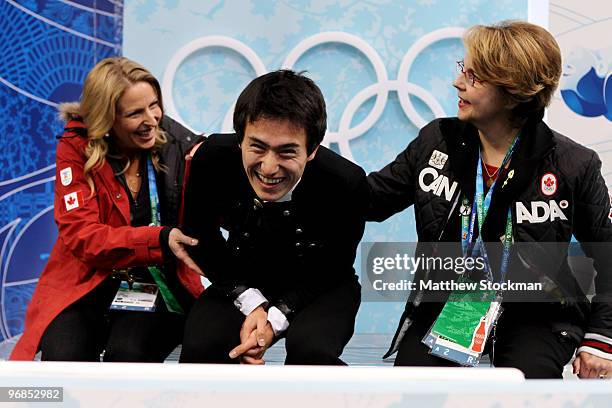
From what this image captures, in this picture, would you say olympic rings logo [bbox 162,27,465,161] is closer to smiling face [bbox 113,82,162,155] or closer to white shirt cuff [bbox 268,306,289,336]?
smiling face [bbox 113,82,162,155]

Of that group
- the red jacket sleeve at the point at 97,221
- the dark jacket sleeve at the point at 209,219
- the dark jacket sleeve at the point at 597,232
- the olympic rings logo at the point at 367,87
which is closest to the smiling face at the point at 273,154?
the dark jacket sleeve at the point at 209,219

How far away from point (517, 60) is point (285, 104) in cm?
70

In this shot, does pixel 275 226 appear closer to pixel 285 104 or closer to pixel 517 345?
pixel 285 104

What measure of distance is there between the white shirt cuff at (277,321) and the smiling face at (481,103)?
0.82 metres

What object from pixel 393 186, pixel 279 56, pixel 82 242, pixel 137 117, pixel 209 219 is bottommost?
pixel 82 242

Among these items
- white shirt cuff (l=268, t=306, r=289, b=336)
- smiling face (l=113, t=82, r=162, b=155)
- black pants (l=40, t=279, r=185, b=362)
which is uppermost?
smiling face (l=113, t=82, r=162, b=155)

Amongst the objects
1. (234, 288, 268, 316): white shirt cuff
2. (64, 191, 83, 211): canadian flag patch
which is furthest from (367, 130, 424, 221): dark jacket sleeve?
(64, 191, 83, 211): canadian flag patch

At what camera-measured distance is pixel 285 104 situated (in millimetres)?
2207

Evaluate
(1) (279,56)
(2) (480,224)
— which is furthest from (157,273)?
(1) (279,56)

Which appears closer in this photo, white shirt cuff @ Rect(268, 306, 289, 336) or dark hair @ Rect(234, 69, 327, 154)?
dark hair @ Rect(234, 69, 327, 154)

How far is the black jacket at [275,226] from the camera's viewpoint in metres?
2.38

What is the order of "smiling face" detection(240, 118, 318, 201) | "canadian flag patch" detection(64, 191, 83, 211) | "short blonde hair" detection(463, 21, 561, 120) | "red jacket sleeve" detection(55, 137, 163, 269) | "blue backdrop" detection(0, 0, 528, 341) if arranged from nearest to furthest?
"smiling face" detection(240, 118, 318, 201)
"short blonde hair" detection(463, 21, 561, 120)
"red jacket sleeve" detection(55, 137, 163, 269)
"canadian flag patch" detection(64, 191, 83, 211)
"blue backdrop" detection(0, 0, 528, 341)

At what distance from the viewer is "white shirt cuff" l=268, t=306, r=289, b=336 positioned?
234 cm

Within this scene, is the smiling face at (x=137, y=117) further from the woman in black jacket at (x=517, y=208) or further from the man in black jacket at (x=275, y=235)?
the woman in black jacket at (x=517, y=208)
